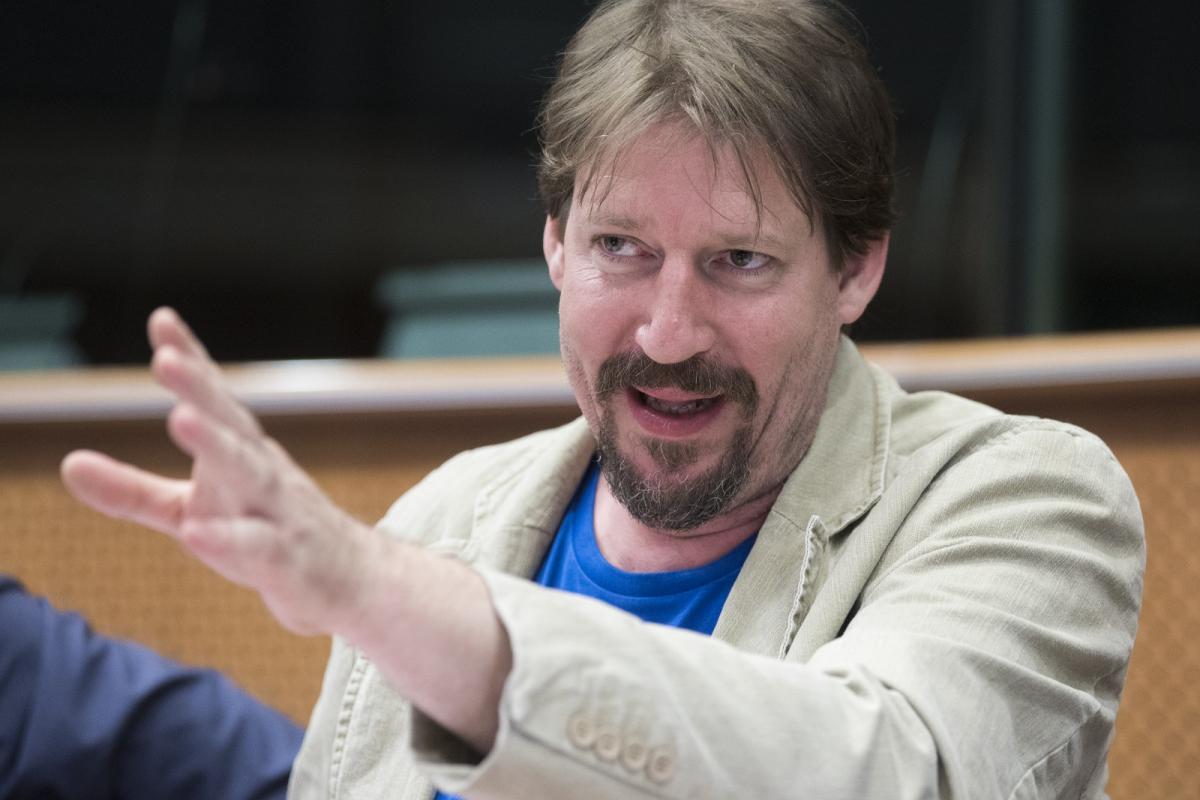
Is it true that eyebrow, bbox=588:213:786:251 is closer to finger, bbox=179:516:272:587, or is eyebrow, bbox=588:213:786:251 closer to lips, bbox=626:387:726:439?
lips, bbox=626:387:726:439

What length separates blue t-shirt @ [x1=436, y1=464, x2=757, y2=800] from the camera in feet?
4.11

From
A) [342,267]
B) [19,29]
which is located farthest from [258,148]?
[19,29]

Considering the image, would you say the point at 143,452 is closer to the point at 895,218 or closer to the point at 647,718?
the point at 895,218

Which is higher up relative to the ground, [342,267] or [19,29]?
[19,29]

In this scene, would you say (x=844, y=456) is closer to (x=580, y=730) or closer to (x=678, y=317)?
(x=678, y=317)

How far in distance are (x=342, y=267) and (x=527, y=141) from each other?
419mm

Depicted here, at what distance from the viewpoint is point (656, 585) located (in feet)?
4.20

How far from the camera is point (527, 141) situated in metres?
2.63

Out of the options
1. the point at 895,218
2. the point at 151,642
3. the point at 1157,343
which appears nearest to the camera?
the point at 895,218

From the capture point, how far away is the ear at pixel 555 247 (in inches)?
55.6

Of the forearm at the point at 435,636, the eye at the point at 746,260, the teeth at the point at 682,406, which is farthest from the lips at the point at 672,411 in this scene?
the forearm at the point at 435,636

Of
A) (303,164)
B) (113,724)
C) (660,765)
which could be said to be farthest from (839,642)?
(303,164)

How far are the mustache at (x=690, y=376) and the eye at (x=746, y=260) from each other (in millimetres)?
85

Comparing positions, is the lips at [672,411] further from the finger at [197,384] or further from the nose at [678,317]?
the finger at [197,384]
